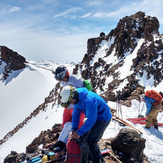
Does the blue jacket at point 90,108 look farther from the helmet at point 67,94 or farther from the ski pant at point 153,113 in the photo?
Answer: the ski pant at point 153,113

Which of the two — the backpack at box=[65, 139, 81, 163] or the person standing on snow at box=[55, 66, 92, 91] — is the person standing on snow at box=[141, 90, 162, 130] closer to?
the person standing on snow at box=[55, 66, 92, 91]

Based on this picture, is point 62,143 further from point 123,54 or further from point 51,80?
point 51,80

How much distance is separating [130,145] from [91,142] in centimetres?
202

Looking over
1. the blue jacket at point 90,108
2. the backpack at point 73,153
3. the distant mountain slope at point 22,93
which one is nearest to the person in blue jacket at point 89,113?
the blue jacket at point 90,108

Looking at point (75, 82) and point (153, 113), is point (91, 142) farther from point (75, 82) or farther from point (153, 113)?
point (153, 113)

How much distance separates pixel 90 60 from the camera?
138 feet

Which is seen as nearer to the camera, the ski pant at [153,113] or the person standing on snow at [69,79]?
the person standing on snow at [69,79]

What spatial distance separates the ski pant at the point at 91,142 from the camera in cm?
432

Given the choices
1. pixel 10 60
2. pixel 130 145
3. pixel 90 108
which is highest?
pixel 10 60

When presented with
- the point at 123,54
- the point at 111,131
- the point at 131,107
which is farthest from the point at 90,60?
the point at 111,131

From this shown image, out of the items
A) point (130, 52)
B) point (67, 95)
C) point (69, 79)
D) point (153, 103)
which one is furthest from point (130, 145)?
point (130, 52)

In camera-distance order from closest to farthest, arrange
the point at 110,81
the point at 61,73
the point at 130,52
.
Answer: the point at 61,73, the point at 110,81, the point at 130,52

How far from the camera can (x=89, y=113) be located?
3982 mm

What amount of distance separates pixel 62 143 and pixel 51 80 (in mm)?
71189
